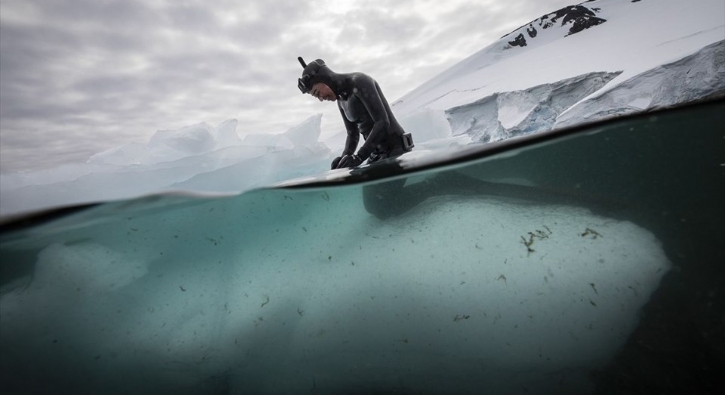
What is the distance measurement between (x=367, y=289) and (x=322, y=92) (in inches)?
105

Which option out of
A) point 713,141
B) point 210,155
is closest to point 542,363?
point 713,141

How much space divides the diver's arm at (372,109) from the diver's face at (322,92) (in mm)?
374

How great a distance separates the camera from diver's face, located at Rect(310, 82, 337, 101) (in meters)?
3.93

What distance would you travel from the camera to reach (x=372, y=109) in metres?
3.95

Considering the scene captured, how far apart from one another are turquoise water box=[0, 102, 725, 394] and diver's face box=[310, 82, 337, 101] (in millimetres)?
1295

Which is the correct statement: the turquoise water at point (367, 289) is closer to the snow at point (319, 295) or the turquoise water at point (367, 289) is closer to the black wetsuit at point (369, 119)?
the snow at point (319, 295)

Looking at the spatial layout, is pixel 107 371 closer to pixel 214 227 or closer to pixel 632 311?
pixel 214 227

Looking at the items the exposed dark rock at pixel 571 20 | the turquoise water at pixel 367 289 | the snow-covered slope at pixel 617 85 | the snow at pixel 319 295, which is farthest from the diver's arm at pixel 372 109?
the exposed dark rock at pixel 571 20

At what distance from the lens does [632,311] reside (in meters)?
2.99

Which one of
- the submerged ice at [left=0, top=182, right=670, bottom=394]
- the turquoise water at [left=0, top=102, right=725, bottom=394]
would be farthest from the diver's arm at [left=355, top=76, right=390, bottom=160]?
the submerged ice at [left=0, top=182, right=670, bottom=394]

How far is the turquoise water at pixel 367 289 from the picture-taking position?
299 cm

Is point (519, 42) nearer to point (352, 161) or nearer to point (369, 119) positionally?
point (369, 119)

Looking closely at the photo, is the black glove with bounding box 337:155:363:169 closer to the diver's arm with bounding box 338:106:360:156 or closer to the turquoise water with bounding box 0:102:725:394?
the turquoise water with bounding box 0:102:725:394

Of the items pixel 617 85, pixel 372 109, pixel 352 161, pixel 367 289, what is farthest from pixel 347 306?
pixel 617 85
